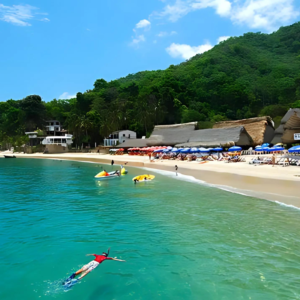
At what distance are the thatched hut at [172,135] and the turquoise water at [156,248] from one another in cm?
3700

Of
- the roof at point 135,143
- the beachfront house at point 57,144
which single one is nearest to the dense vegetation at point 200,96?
the beachfront house at point 57,144

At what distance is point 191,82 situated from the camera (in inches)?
3211

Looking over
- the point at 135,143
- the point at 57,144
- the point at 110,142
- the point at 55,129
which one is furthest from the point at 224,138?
the point at 55,129

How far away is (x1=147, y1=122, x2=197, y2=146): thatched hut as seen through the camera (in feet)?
169

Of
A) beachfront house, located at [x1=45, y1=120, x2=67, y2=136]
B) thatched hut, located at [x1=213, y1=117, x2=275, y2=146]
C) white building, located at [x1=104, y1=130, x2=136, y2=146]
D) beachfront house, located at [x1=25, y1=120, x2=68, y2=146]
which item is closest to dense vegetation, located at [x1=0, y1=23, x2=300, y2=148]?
white building, located at [x1=104, y1=130, x2=136, y2=146]

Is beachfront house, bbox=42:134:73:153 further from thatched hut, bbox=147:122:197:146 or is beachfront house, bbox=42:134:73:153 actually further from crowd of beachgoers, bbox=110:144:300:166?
crowd of beachgoers, bbox=110:144:300:166

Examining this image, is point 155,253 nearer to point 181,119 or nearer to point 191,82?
point 181,119

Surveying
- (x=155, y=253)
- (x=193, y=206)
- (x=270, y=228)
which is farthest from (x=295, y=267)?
(x=193, y=206)

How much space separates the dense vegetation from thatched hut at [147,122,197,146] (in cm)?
727

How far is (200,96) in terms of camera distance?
255ft

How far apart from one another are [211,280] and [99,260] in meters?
2.70

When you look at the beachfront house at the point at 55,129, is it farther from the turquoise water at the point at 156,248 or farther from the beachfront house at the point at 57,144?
the turquoise water at the point at 156,248

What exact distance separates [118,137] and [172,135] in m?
18.5

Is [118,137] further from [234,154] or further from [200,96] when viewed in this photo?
[234,154]
